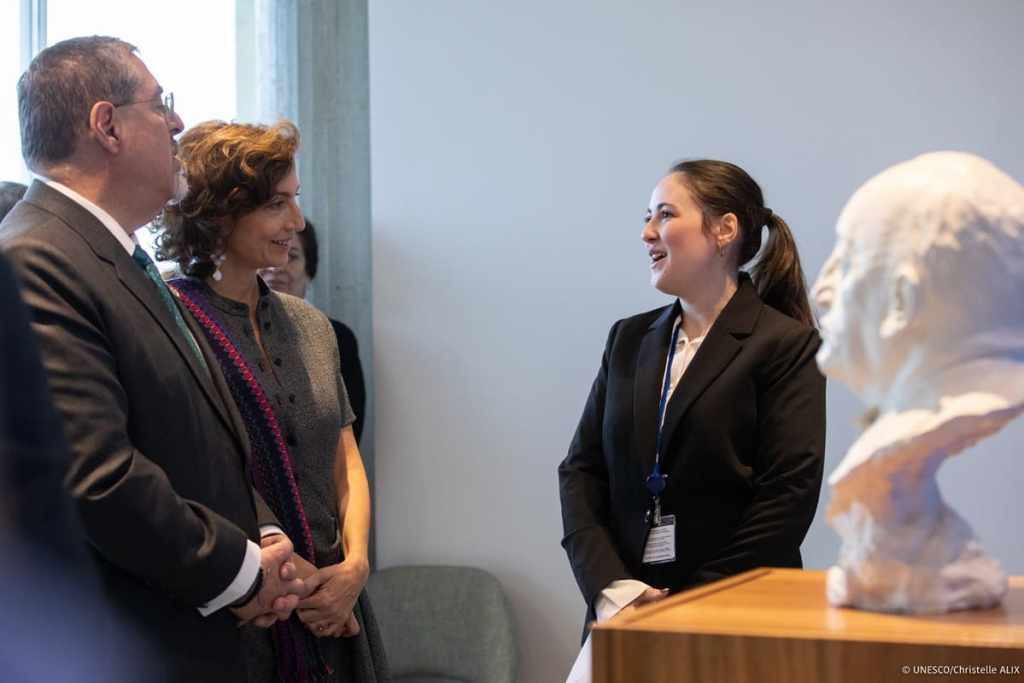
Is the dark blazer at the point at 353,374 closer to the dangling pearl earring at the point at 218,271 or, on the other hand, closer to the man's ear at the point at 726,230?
the dangling pearl earring at the point at 218,271

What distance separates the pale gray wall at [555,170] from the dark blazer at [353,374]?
300mm

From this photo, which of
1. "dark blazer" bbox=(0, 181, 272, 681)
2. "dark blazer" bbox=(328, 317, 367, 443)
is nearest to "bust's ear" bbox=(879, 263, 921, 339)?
"dark blazer" bbox=(0, 181, 272, 681)

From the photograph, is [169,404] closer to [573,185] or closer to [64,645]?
[64,645]

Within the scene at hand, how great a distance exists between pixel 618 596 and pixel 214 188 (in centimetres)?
116

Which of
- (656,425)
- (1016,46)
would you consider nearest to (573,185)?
(1016,46)

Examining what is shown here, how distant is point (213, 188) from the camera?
262 cm

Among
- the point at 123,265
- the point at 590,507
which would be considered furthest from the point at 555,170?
the point at 123,265

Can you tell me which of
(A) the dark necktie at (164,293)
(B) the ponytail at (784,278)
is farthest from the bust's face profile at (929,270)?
(B) the ponytail at (784,278)

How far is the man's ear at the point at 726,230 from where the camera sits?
293cm

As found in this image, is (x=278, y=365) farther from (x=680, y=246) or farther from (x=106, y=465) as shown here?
(x=680, y=246)

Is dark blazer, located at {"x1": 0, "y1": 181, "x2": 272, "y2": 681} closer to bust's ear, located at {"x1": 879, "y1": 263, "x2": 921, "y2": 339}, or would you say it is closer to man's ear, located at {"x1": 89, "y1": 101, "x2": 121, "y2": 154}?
man's ear, located at {"x1": 89, "y1": 101, "x2": 121, "y2": 154}

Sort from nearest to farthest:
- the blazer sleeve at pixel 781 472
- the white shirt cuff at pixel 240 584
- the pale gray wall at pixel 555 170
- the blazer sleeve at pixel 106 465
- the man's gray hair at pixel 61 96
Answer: the blazer sleeve at pixel 106 465, the white shirt cuff at pixel 240 584, the man's gray hair at pixel 61 96, the blazer sleeve at pixel 781 472, the pale gray wall at pixel 555 170

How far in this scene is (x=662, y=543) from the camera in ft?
8.80

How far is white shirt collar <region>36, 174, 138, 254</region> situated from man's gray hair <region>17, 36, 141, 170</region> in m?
0.06
